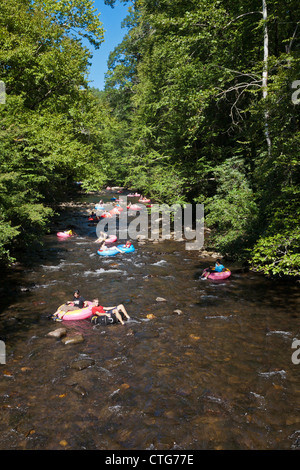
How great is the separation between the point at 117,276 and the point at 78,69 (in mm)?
12352

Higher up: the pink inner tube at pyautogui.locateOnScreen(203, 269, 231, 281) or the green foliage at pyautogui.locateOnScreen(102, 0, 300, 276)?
the green foliage at pyautogui.locateOnScreen(102, 0, 300, 276)

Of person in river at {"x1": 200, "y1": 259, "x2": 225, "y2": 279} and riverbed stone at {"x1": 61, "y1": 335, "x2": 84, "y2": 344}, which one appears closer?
riverbed stone at {"x1": 61, "y1": 335, "x2": 84, "y2": 344}

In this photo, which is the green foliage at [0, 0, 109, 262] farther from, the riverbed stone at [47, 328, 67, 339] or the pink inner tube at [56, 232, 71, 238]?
the riverbed stone at [47, 328, 67, 339]

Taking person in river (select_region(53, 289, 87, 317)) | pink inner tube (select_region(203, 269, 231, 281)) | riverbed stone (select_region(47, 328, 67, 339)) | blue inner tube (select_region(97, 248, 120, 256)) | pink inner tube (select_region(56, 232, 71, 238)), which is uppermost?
pink inner tube (select_region(56, 232, 71, 238))

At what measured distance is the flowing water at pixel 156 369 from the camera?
16.3 feet

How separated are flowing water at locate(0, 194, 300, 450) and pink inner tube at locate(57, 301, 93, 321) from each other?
0.68 ft

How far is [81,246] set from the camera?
17266 millimetres

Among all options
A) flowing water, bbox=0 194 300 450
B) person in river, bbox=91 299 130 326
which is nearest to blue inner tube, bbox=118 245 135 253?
flowing water, bbox=0 194 300 450

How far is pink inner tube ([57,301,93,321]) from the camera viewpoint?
9086mm

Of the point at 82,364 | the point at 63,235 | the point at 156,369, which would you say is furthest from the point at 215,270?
the point at 63,235

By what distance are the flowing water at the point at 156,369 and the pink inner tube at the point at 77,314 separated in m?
0.21

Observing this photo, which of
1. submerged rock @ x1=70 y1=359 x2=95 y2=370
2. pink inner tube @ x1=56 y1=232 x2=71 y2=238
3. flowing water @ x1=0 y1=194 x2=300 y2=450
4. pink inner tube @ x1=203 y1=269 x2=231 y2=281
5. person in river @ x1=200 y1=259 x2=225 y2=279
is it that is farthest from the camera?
pink inner tube @ x1=56 y1=232 x2=71 y2=238

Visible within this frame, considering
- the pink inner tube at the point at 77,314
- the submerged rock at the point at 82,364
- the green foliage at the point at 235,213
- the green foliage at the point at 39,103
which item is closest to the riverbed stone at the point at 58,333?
the pink inner tube at the point at 77,314

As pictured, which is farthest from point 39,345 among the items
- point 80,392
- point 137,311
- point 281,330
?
point 281,330
